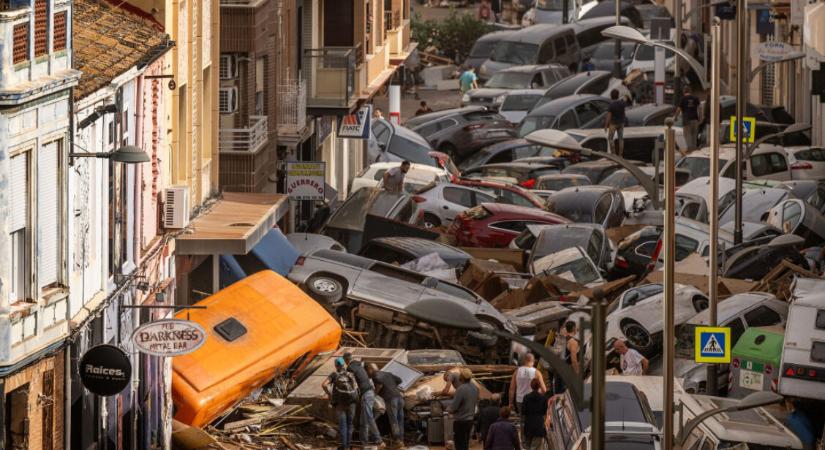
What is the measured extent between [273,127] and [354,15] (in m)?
10.5

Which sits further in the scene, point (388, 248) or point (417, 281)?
point (388, 248)

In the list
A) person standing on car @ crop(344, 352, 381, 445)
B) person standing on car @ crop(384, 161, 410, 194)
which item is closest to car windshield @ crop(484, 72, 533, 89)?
person standing on car @ crop(384, 161, 410, 194)

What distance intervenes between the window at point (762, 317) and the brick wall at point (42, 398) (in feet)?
36.8

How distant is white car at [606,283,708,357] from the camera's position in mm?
27938

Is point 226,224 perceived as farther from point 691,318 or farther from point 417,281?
point 691,318

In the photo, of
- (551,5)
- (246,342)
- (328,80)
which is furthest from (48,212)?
(551,5)

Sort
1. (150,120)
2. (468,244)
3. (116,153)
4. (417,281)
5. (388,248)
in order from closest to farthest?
(116,153)
(150,120)
(417,281)
(388,248)
(468,244)

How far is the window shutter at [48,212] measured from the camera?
61.4ft

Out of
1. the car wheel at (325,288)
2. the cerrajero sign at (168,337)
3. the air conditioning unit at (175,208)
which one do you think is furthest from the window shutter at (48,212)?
the car wheel at (325,288)

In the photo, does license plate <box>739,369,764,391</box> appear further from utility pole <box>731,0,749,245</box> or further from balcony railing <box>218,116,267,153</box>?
balcony railing <box>218,116,267,153</box>

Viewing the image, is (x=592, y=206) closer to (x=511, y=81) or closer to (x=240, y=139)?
(x=240, y=139)

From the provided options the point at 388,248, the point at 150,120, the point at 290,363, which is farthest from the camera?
the point at 388,248

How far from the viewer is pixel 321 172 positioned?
3488 cm

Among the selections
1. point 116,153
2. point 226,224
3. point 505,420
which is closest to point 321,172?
point 226,224
